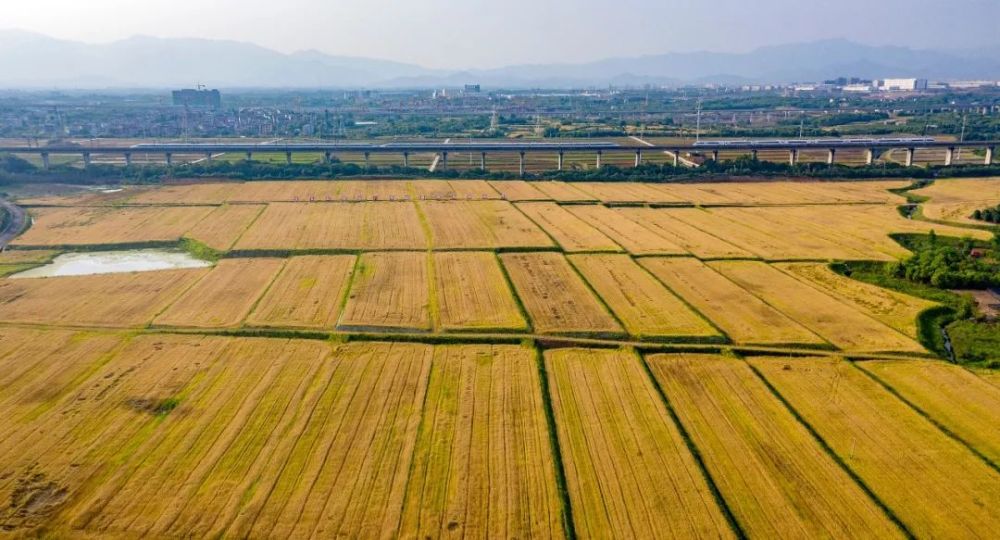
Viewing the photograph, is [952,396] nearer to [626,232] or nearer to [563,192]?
[626,232]

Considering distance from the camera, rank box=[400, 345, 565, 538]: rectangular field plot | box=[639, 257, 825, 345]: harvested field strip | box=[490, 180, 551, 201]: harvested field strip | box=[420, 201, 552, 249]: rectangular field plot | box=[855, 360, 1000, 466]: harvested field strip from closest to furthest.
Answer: box=[400, 345, 565, 538]: rectangular field plot
box=[855, 360, 1000, 466]: harvested field strip
box=[639, 257, 825, 345]: harvested field strip
box=[420, 201, 552, 249]: rectangular field plot
box=[490, 180, 551, 201]: harvested field strip

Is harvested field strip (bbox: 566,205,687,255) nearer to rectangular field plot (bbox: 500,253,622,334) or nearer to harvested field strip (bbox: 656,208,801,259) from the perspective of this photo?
Result: harvested field strip (bbox: 656,208,801,259)

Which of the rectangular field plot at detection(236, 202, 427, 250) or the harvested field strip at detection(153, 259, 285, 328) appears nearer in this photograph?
the harvested field strip at detection(153, 259, 285, 328)

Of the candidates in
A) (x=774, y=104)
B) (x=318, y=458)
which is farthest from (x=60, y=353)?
(x=774, y=104)

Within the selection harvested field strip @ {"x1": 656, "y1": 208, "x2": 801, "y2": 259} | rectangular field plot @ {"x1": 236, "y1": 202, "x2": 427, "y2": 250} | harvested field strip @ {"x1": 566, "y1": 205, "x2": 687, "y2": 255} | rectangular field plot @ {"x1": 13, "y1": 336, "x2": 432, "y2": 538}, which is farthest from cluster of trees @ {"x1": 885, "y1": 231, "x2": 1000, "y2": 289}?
rectangular field plot @ {"x1": 236, "y1": 202, "x2": 427, "y2": 250}

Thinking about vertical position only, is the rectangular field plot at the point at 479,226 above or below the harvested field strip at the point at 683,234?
above

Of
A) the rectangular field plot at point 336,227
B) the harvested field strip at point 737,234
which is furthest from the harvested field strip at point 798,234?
the rectangular field plot at point 336,227

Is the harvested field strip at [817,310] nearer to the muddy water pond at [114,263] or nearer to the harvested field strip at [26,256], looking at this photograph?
the muddy water pond at [114,263]
